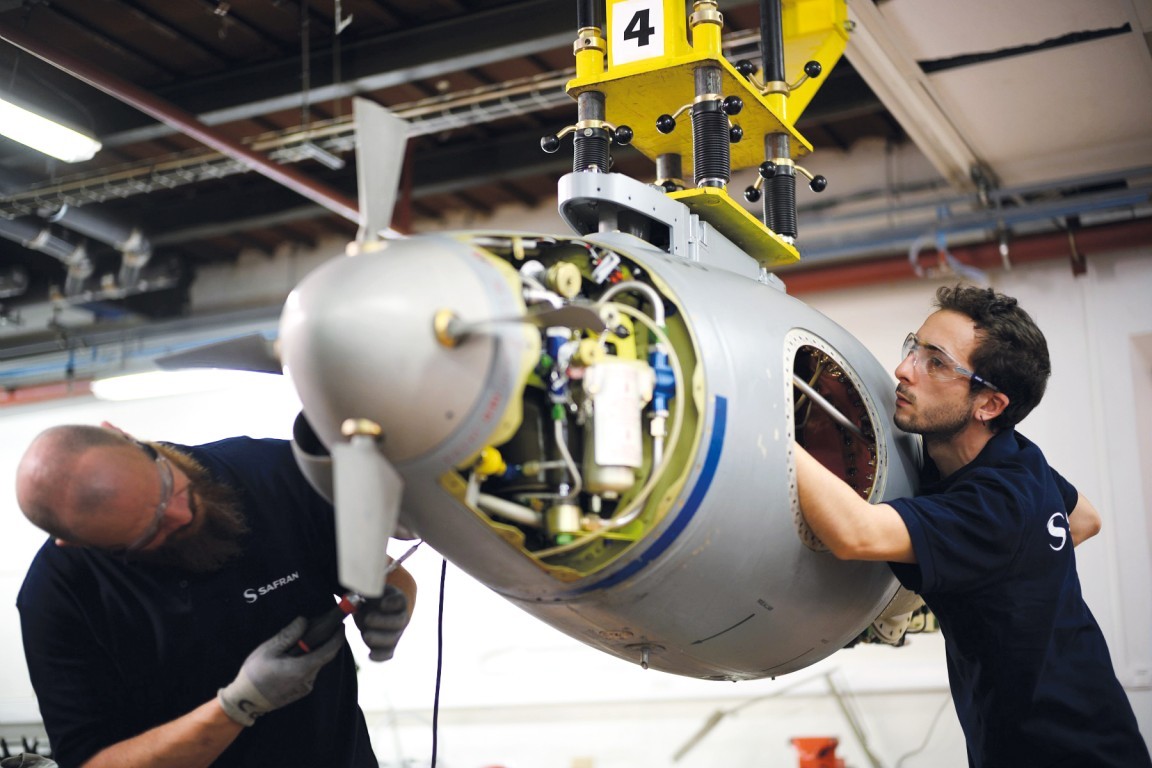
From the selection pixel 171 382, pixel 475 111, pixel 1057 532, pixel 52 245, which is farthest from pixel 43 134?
pixel 1057 532

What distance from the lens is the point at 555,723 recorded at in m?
8.25

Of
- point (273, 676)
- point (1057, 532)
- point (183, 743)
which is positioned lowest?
point (183, 743)

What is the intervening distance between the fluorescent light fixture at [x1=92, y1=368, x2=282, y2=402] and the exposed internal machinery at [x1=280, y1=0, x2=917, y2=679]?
256 inches

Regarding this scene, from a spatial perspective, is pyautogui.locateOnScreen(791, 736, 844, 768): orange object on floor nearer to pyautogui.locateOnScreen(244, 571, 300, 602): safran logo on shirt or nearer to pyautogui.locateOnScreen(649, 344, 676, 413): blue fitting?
pyautogui.locateOnScreen(244, 571, 300, 602): safran logo on shirt

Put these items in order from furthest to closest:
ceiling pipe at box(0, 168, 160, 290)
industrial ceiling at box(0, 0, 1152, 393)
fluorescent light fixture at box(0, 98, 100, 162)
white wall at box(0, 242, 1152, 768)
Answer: ceiling pipe at box(0, 168, 160, 290)
white wall at box(0, 242, 1152, 768)
fluorescent light fixture at box(0, 98, 100, 162)
industrial ceiling at box(0, 0, 1152, 393)

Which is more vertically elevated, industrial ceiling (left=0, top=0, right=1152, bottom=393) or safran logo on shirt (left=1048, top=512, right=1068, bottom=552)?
industrial ceiling (left=0, top=0, right=1152, bottom=393)

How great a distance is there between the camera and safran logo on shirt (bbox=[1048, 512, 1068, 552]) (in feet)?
9.20

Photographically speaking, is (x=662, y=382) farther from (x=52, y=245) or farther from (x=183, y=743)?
(x=52, y=245)

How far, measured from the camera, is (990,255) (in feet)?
23.7

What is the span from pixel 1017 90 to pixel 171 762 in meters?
4.91

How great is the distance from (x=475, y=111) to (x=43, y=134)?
91.5 inches

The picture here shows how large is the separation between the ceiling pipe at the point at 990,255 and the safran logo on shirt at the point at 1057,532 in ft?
15.3

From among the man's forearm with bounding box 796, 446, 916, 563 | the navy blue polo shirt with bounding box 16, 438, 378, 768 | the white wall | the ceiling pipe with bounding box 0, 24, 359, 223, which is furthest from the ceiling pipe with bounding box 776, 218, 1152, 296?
the navy blue polo shirt with bounding box 16, 438, 378, 768

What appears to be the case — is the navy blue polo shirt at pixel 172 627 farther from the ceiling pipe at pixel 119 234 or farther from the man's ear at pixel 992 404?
the ceiling pipe at pixel 119 234
